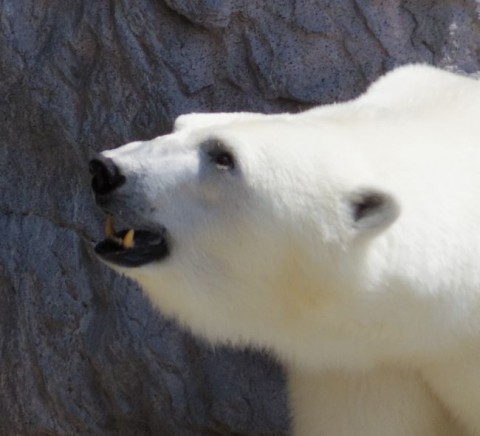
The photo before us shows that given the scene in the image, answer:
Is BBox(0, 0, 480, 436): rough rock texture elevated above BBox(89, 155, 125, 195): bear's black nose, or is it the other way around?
BBox(89, 155, 125, 195): bear's black nose

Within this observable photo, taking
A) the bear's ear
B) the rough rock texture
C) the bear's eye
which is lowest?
the rough rock texture

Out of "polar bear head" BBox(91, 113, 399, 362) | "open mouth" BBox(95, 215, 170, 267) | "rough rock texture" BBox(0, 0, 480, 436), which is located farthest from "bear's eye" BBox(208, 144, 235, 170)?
"rough rock texture" BBox(0, 0, 480, 436)

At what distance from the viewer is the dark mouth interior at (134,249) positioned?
2406 mm

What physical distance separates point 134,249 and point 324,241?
0.40m

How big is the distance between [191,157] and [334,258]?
36 cm

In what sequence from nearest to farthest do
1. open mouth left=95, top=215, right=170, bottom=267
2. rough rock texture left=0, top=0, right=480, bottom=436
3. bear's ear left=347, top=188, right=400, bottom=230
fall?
bear's ear left=347, top=188, right=400, bottom=230
open mouth left=95, top=215, right=170, bottom=267
rough rock texture left=0, top=0, right=480, bottom=436

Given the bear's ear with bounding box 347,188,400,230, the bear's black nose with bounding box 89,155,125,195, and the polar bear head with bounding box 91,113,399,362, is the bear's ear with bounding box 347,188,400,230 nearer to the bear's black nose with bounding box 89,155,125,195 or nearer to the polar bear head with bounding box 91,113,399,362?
the polar bear head with bounding box 91,113,399,362

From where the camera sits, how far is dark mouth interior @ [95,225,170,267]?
7.89 feet

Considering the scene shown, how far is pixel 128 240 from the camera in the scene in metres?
2.41

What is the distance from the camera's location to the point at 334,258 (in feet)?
7.72

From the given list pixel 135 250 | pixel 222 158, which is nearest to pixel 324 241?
pixel 222 158

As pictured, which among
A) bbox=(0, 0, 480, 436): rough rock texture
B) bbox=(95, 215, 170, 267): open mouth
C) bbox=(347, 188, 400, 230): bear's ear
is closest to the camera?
bbox=(347, 188, 400, 230): bear's ear

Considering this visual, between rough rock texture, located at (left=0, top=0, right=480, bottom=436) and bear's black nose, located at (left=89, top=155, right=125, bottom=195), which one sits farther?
rough rock texture, located at (left=0, top=0, right=480, bottom=436)

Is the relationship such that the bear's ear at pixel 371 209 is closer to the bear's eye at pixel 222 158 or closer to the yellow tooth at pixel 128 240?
the bear's eye at pixel 222 158
